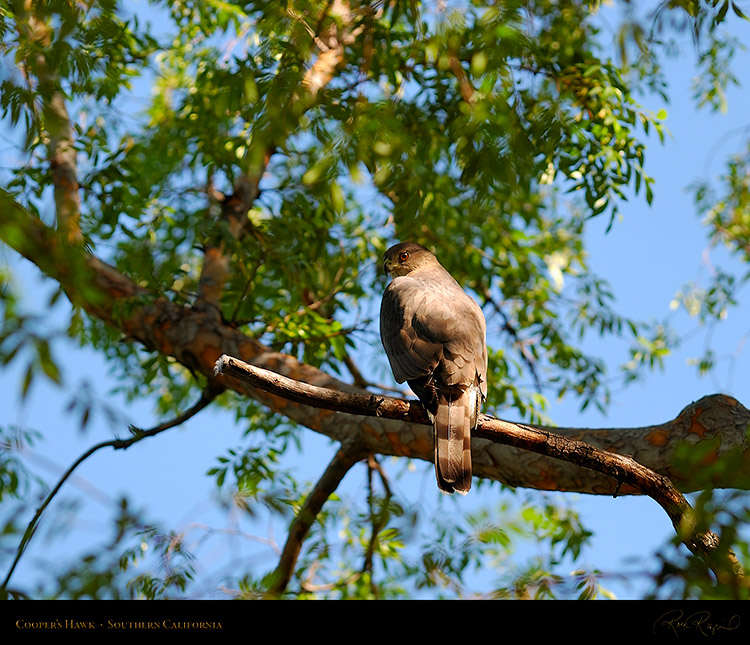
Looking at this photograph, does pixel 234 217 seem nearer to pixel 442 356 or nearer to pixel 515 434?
pixel 442 356

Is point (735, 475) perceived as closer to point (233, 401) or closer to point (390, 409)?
point (390, 409)

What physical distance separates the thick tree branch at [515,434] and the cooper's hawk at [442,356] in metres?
0.16

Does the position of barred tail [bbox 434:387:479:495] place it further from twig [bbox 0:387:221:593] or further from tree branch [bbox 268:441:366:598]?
twig [bbox 0:387:221:593]

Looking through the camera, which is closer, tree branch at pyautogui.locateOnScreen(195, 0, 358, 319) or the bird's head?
the bird's head

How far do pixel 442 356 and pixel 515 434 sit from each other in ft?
1.93

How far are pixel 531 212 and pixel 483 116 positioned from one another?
427 cm

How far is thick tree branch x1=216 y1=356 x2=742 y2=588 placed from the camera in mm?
3004

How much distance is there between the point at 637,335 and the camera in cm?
686

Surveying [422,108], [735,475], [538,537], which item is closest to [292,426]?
[538,537]

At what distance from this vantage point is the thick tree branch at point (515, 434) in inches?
118
